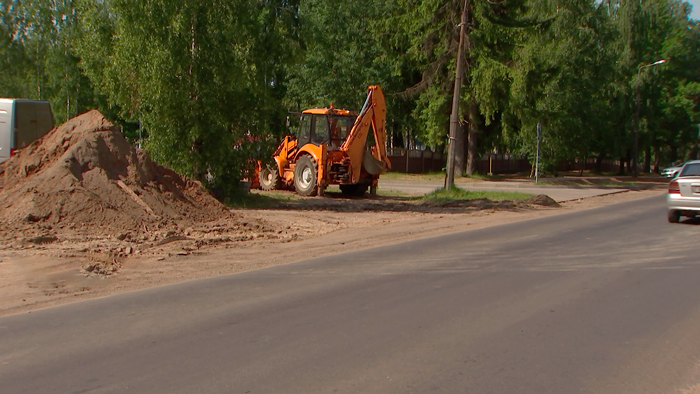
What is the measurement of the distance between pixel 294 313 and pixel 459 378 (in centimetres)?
251

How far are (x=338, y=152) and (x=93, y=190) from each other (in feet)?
34.6

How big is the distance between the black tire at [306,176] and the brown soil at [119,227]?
15.8 feet

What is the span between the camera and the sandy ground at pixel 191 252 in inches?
342

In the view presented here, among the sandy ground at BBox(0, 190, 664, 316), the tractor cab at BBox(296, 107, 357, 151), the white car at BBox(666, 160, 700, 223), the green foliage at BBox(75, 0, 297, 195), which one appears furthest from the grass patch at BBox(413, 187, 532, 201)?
the white car at BBox(666, 160, 700, 223)

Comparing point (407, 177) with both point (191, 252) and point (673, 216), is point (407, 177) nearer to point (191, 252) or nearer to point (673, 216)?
point (673, 216)

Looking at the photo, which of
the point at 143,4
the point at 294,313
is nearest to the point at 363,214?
the point at 143,4

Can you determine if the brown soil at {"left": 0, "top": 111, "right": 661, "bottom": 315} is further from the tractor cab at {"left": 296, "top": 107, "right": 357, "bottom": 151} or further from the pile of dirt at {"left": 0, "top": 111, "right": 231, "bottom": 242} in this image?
the tractor cab at {"left": 296, "top": 107, "right": 357, "bottom": 151}

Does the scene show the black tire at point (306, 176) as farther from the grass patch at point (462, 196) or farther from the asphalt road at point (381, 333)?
the asphalt road at point (381, 333)

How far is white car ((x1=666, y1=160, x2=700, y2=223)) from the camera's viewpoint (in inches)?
619

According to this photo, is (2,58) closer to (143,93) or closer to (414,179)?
(414,179)

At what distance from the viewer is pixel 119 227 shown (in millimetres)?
12328

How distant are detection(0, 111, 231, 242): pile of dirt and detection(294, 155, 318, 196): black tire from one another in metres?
7.36

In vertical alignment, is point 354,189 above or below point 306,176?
below

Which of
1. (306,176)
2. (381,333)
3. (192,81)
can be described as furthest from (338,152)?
Answer: (381,333)
